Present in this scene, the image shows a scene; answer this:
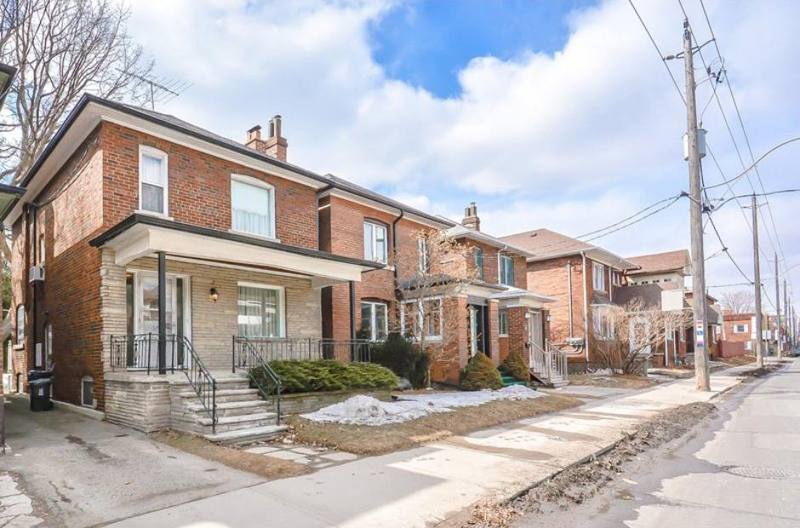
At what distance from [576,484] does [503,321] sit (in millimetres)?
14080

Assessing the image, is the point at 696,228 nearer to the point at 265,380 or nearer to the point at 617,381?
the point at 617,381

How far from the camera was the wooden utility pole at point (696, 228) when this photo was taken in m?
17.2

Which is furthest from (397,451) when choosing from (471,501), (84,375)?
(84,375)

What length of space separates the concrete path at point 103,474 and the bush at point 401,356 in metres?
6.68

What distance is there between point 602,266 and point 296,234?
826 inches

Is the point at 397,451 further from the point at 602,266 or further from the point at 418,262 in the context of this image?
the point at 602,266

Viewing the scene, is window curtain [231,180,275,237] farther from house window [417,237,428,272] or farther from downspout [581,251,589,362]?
downspout [581,251,589,362]

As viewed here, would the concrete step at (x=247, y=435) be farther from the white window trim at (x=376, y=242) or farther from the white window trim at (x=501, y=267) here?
the white window trim at (x=501, y=267)

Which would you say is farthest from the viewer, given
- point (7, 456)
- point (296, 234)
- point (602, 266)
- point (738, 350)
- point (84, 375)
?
point (738, 350)

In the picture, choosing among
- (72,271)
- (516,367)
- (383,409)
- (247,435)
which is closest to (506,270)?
(516,367)

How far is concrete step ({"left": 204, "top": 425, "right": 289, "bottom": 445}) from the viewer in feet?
26.6

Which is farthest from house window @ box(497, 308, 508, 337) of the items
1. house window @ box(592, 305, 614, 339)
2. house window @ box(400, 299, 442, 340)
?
house window @ box(592, 305, 614, 339)

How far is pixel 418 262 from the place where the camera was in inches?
627

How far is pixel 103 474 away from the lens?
6520 millimetres
